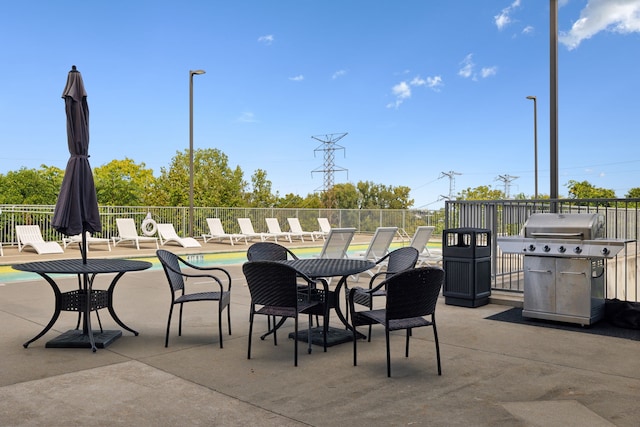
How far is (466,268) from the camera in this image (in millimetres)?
7418

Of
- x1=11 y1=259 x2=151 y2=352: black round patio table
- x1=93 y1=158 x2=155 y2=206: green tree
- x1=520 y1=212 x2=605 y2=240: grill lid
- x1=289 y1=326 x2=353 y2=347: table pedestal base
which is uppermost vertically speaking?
x1=93 y1=158 x2=155 y2=206: green tree

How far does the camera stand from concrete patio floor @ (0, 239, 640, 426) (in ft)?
11.6

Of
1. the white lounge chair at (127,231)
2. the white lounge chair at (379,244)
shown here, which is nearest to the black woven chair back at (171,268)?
the white lounge chair at (379,244)

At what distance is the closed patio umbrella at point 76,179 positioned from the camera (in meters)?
5.52

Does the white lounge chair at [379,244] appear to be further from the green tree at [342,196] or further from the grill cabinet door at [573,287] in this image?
the green tree at [342,196]

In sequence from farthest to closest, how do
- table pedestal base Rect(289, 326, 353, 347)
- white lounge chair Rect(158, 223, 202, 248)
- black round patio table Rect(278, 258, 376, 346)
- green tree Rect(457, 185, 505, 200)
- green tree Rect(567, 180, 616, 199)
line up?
Answer: green tree Rect(457, 185, 505, 200) → green tree Rect(567, 180, 616, 199) → white lounge chair Rect(158, 223, 202, 248) → table pedestal base Rect(289, 326, 353, 347) → black round patio table Rect(278, 258, 376, 346)

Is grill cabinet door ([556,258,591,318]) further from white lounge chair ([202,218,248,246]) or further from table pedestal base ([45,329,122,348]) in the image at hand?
white lounge chair ([202,218,248,246])

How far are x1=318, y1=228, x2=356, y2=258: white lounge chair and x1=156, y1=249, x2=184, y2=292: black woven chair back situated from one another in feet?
13.5

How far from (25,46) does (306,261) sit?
4201 cm

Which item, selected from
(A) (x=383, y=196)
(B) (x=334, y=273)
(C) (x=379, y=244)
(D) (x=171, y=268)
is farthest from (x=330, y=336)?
(A) (x=383, y=196)

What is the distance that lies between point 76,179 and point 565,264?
17.4ft

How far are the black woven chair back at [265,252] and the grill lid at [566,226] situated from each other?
9.51 feet

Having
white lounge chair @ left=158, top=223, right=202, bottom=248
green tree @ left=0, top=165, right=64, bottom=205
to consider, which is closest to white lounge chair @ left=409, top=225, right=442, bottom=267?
white lounge chair @ left=158, top=223, right=202, bottom=248

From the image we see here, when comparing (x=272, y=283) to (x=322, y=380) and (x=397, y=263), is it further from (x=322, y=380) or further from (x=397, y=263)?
(x=397, y=263)
